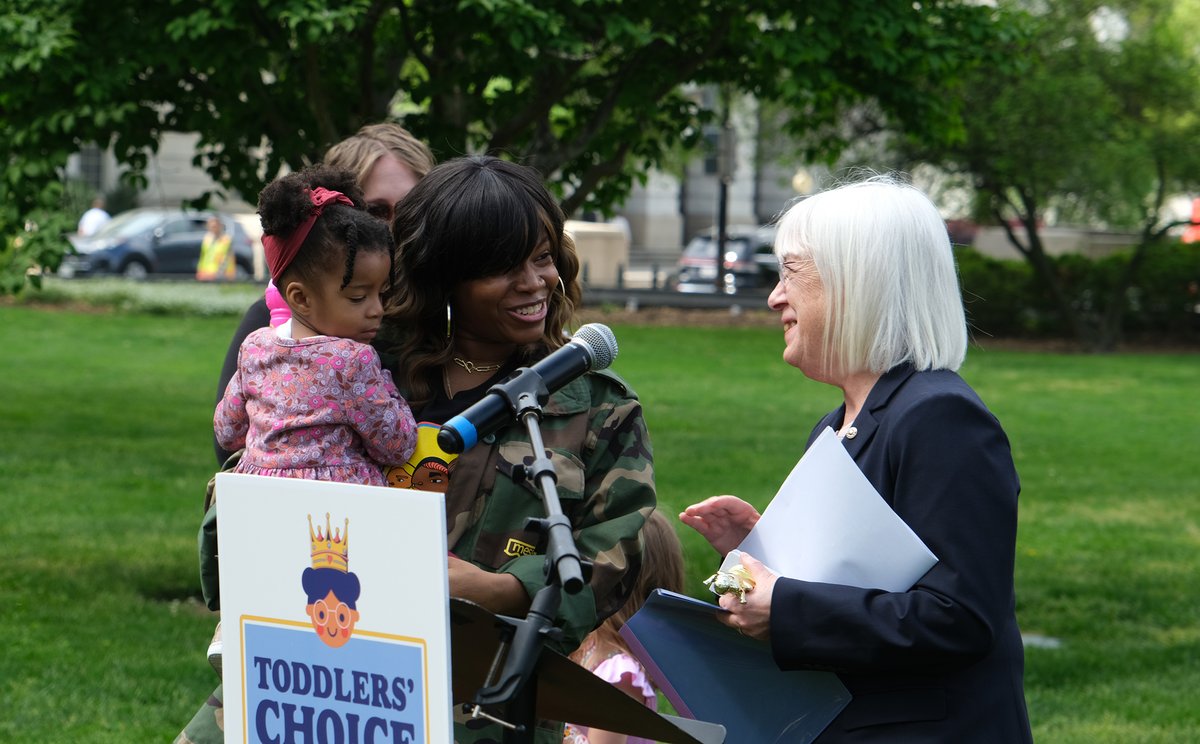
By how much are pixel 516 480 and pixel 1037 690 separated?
18.1ft

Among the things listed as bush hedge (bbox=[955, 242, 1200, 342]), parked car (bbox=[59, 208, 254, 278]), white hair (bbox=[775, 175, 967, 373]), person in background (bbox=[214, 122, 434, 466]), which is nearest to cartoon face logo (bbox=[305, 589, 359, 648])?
white hair (bbox=[775, 175, 967, 373])

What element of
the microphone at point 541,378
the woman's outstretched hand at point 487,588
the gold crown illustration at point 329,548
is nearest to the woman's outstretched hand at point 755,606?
the woman's outstretched hand at point 487,588

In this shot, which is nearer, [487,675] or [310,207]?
[487,675]

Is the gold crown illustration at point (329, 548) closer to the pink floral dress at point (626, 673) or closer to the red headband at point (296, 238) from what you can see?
the red headband at point (296, 238)

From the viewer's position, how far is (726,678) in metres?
2.99

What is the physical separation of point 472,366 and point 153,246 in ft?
110

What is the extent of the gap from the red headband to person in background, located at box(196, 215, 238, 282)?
30521mm

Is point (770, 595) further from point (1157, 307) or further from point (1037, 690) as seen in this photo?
point (1157, 307)

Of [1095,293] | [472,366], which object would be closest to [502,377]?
[472,366]

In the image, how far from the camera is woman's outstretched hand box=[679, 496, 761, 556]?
307 cm

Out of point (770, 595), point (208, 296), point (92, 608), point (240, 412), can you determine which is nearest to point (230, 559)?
point (240, 412)

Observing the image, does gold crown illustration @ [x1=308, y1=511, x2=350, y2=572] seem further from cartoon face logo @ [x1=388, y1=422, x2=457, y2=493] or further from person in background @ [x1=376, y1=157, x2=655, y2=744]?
cartoon face logo @ [x1=388, y1=422, x2=457, y2=493]

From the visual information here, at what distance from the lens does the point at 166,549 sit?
31.8 feet

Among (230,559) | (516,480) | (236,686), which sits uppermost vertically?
(516,480)
